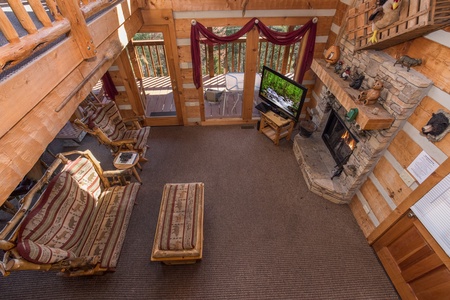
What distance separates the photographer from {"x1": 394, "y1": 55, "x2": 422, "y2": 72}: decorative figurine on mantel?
207 cm

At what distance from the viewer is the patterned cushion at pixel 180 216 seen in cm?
238

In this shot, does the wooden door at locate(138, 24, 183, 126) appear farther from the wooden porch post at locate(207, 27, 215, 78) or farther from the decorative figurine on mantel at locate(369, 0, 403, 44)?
the decorative figurine on mantel at locate(369, 0, 403, 44)

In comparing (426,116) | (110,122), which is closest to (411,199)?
(426,116)

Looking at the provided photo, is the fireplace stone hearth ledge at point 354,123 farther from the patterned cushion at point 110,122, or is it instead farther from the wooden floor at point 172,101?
the patterned cushion at point 110,122

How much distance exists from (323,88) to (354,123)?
111 centimetres

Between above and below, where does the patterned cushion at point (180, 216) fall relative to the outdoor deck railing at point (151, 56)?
below

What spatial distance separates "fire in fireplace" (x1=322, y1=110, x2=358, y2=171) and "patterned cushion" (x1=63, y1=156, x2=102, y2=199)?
135 inches

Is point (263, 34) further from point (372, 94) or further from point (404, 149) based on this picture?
point (404, 149)

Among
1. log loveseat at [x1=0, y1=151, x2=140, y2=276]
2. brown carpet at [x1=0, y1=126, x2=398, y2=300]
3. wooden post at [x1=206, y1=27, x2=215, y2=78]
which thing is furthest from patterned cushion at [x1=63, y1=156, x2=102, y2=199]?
wooden post at [x1=206, y1=27, x2=215, y2=78]

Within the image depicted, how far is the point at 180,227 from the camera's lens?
8.23 ft

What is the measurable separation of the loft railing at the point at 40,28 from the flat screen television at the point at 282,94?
8.83 ft

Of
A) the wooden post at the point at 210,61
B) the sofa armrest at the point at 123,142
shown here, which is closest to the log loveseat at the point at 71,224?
the sofa armrest at the point at 123,142

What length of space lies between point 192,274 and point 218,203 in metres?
1.02

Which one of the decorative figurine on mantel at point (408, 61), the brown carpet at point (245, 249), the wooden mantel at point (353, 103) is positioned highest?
the decorative figurine on mantel at point (408, 61)
